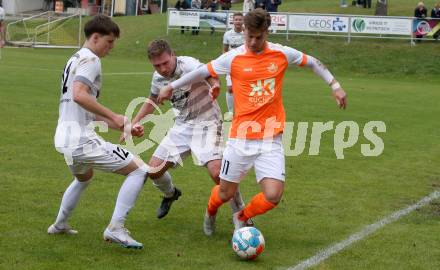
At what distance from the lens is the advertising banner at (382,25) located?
35688 millimetres

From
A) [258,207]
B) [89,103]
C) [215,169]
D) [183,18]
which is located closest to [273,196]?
[258,207]

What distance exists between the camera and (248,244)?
700 cm

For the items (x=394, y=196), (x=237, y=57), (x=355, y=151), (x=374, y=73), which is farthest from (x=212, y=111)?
(x=374, y=73)

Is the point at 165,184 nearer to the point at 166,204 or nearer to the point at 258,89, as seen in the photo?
the point at 166,204

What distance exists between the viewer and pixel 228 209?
9117mm

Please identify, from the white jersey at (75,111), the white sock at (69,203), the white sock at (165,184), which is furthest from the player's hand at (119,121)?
the white sock at (165,184)

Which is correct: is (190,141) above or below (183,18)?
above

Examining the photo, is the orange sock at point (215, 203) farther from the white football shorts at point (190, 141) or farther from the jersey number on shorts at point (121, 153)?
the jersey number on shorts at point (121, 153)

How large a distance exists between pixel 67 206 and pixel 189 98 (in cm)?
173

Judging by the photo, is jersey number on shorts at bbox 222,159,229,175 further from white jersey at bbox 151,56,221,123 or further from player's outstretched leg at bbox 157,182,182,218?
player's outstretched leg at bbox 157,182,182,218

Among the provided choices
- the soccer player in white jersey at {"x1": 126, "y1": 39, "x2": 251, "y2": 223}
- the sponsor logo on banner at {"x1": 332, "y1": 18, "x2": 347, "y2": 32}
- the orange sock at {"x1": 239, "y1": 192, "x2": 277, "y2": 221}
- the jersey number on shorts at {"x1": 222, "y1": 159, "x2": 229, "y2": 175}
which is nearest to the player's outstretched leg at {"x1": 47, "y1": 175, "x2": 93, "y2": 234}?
the soccer player in white jersey at {"x1": 126, "y1": 39, "x2": 251, "y2": 223}

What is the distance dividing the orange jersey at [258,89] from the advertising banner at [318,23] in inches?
1169

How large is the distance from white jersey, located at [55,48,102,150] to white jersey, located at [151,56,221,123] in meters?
1.26

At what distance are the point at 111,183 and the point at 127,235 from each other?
3.05 m
